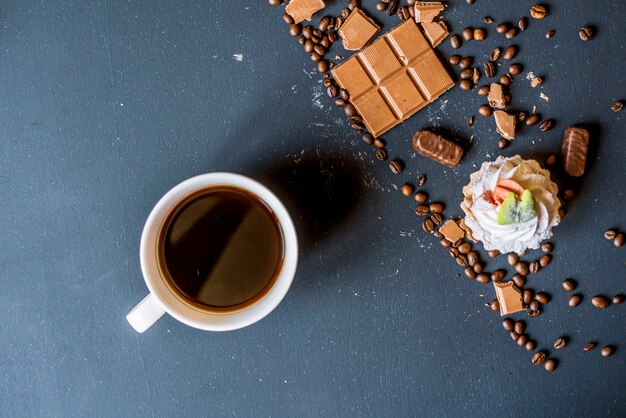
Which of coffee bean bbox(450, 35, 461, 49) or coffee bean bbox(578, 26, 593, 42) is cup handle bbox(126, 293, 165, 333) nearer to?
coffee bean bbox(450, 35, 461, 49)

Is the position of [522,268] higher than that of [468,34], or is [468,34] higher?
[468,34]

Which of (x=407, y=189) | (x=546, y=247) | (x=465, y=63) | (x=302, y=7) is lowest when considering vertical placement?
(x=546, y=247)

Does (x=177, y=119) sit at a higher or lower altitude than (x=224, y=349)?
higher

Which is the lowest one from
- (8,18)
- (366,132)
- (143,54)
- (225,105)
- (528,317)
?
(528,317)

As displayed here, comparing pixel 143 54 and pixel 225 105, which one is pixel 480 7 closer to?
pixel 225 105

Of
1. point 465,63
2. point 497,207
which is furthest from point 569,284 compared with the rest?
point 465,63

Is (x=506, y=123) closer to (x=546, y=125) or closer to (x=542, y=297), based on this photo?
(x=546, y=125)

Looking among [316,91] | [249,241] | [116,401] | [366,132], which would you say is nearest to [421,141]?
[366,132]
